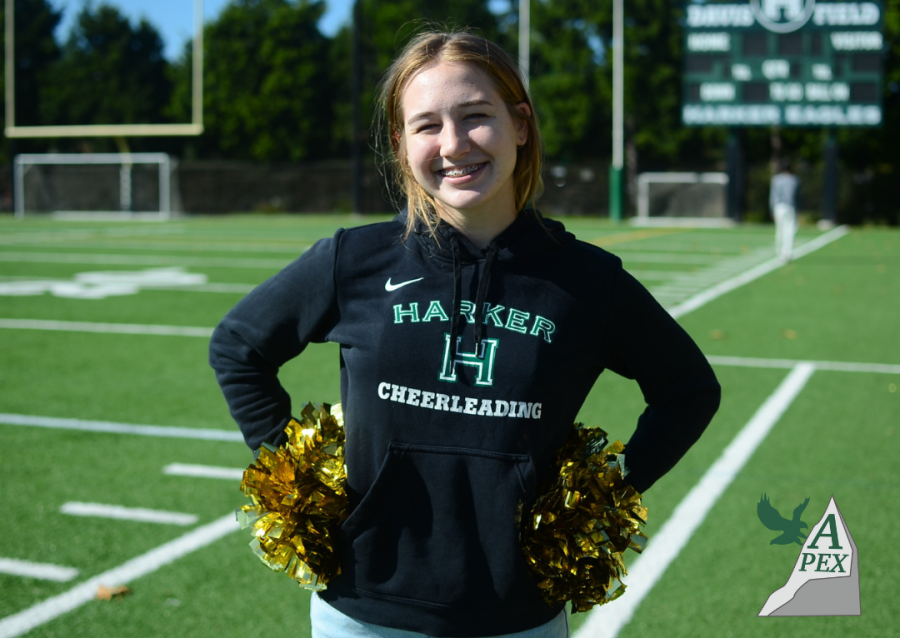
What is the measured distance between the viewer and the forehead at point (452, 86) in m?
1.82

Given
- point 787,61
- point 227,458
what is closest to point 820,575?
point 227,458

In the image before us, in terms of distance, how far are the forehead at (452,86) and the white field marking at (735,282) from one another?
6283mm

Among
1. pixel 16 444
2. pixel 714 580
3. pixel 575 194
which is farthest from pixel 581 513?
pixel 575 194

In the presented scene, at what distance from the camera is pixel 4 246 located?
62.4 ft

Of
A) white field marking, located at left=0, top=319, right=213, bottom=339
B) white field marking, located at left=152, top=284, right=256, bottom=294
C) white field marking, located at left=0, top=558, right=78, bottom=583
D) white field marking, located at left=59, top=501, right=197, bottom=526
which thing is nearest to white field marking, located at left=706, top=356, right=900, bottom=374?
white field marking, located at left=0, top=319, right=213, bottom=339

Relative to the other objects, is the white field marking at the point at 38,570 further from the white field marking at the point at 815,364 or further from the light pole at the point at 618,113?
the light pole at the point at 618,113

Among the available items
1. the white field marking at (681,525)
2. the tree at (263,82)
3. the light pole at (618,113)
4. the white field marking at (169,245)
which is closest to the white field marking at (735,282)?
the white field marking at (681,525)

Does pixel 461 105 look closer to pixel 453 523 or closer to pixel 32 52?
pixel 453 523

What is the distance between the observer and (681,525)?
13.6 ft

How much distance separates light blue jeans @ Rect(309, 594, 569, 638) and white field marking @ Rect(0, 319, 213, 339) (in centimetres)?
712

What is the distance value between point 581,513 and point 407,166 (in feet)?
2.39

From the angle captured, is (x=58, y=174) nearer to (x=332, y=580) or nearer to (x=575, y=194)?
(x=575, y=194)

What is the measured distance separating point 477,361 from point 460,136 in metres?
0.40

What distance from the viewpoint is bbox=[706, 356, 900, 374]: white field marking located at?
7.50 m
